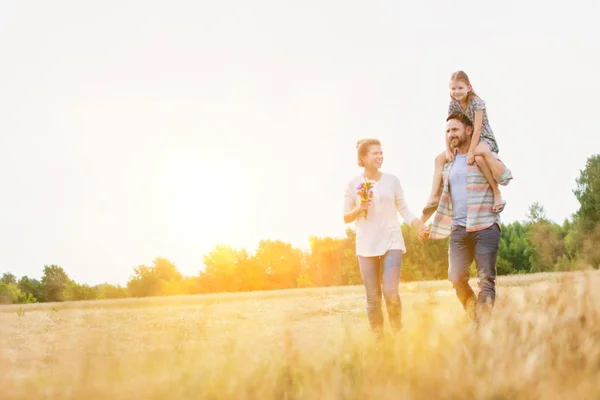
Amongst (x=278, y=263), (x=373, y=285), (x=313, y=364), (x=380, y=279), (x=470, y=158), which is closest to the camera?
(x=313, y=364)

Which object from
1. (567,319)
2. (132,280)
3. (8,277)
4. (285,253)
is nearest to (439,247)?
(285,253)

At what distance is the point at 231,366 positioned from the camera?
1.96 m

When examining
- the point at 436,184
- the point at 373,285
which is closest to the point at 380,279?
the point at 373,285

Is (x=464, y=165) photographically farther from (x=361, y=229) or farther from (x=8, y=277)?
(x=8, y=277)

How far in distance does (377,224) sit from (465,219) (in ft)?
3.83

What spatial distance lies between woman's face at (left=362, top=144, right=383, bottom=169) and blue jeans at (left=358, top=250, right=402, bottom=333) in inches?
39.8

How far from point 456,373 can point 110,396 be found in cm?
96

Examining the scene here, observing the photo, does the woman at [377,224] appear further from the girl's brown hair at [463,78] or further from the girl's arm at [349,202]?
the girl's brown hair at [463,78]

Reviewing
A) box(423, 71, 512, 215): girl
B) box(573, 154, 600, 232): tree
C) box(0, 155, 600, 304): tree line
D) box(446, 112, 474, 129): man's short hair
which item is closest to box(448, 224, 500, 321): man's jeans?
box(423, 71, 512, 215): girl

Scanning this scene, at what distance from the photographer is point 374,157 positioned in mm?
7293

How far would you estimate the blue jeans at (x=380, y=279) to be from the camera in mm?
6770

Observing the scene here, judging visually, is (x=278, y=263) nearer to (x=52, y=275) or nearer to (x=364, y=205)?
(x=52, y=275)

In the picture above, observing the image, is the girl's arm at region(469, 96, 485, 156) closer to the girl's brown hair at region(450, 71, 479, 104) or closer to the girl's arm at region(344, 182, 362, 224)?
the girl's brown hair at region(450, 71, 479, 104)

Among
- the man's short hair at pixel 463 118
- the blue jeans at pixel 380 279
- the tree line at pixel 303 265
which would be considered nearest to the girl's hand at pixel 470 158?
the man's short hair at pixel 463 118
